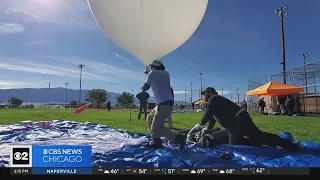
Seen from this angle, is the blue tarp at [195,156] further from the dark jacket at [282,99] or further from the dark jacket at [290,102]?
the dark jacket at [282,99]

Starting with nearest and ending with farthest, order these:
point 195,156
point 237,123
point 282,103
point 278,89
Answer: point 195,156 → point 237,123 → point 278,89 → point 282,103

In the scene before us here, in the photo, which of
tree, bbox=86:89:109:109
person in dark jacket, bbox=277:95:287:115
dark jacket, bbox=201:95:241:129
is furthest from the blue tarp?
tree, bbox=86:89:109:109

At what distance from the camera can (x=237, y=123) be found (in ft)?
8.50

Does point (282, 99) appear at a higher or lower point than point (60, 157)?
higher

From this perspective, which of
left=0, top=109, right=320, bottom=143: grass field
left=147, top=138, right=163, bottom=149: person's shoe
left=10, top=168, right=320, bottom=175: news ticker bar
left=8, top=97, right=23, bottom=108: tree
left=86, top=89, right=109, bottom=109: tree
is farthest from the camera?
left=8, top=97, right=23, bottom=108: tree

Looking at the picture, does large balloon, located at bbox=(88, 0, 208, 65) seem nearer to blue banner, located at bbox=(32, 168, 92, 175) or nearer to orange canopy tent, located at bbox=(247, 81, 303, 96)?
blue banner, located at bbox=(32, 168, 92, 175)

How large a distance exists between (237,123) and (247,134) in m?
0.16

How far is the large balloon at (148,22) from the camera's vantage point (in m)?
2.43

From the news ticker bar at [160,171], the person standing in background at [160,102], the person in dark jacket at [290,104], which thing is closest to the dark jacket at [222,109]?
the person standing in background at [160,102]

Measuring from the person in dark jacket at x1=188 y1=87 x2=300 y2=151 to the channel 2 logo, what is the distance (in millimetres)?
1770

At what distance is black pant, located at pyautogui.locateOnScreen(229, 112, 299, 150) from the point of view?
2.53m

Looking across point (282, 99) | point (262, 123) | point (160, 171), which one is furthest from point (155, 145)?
point (282, 99)

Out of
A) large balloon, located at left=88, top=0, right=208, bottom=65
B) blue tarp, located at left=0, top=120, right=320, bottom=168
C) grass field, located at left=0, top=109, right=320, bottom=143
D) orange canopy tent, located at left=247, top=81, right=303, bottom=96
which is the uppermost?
large balloon, located at left=88, top=0, right=208, bottom=65

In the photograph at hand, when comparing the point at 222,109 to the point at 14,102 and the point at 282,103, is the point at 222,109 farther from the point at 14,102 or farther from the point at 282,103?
the point at 14,102
